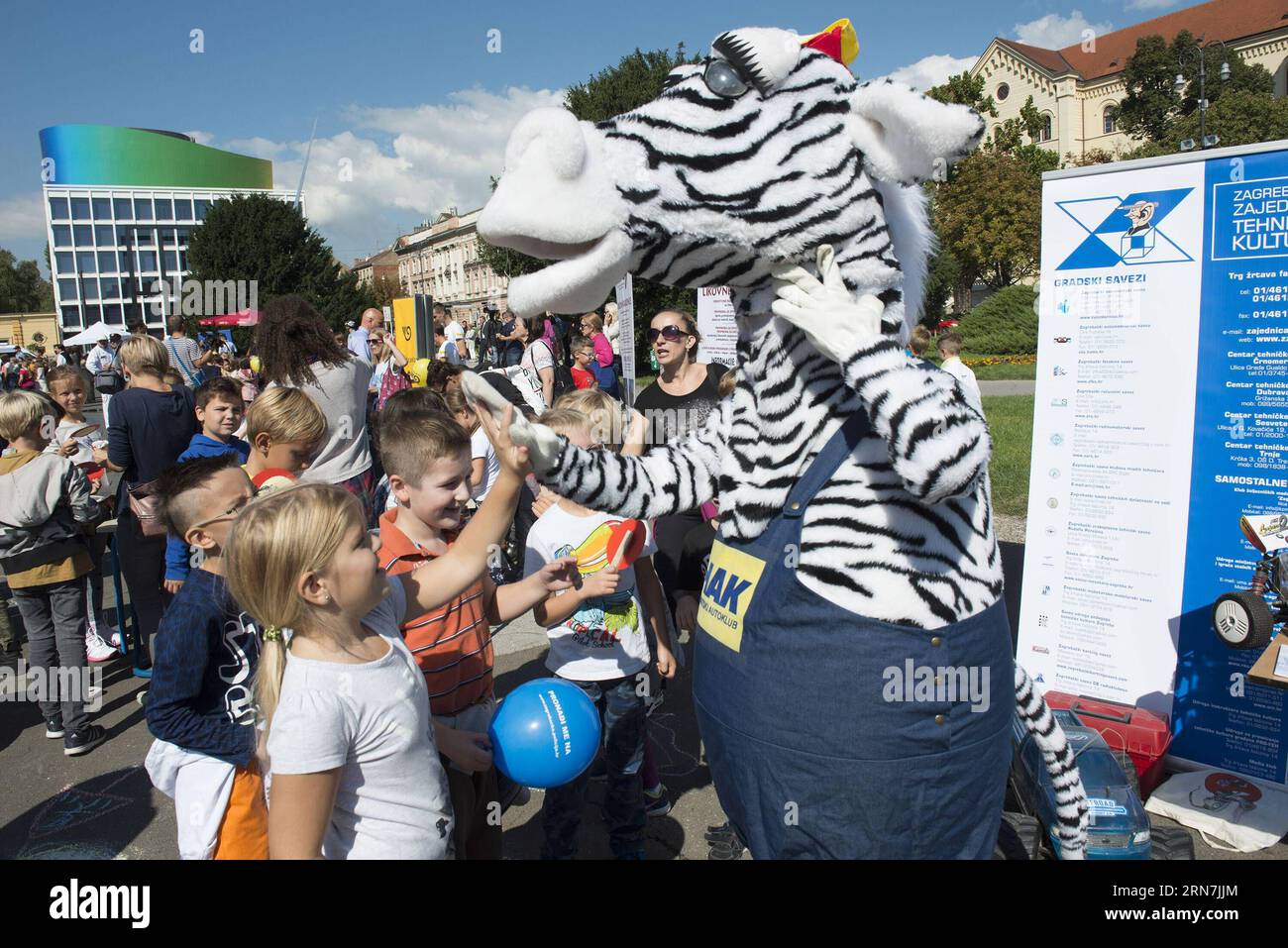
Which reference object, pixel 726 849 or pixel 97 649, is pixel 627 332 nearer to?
pixel 97 649

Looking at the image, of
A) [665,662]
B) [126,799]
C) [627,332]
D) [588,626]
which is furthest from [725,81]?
[627,332]

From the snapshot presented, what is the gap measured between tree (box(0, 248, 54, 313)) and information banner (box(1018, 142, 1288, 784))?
327ft

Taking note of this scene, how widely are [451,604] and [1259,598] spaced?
3157 millimetres

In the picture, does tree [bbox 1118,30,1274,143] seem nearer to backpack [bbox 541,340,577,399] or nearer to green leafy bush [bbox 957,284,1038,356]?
green leafy bush [bbox 957,284,1038,356]

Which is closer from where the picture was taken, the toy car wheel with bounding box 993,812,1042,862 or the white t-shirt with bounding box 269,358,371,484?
the toy car wheel with bounding box 993,812,1042,862

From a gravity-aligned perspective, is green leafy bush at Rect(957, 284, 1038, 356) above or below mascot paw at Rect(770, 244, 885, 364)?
above

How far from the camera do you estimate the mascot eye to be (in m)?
1.56

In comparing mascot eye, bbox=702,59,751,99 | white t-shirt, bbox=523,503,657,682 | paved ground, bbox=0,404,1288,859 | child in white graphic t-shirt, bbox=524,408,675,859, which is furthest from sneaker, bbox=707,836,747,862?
mascot eye, bbox=702,59,751,99

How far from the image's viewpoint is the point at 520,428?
1696 mm

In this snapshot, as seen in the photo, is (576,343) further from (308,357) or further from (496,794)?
(496,794)

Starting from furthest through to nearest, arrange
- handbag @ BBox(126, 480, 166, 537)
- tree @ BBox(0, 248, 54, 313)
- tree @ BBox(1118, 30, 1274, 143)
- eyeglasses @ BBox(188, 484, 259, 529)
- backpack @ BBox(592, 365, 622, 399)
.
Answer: tree @ BBox(0, 248, 54, 313)
tree @ BBox(1118, 30, 1274, 143)
backpack @ BBox(592, 365, 622, 399)
handbag @ BBox(126, 480, 166, 537)
eyeglasses @ BBox(188, 484, 259, 529)

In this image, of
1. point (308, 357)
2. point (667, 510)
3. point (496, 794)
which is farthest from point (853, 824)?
point (308, 357)
